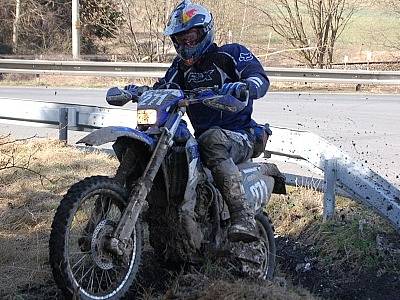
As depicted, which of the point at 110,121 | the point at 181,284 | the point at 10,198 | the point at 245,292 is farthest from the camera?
the point at 110,121

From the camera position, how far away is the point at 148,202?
485cm

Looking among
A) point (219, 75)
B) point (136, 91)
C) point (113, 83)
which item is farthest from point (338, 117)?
point (136, 91)

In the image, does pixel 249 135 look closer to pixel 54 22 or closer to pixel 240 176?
pixel 240 176

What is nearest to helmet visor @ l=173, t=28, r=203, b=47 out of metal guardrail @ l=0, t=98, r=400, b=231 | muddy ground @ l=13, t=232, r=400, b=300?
muddy ground @ l=13, t=232, r=400, b=300

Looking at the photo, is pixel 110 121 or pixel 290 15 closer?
pixel 110 121

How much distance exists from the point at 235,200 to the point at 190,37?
114 centimetres

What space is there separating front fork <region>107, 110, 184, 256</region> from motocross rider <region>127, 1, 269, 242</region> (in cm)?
36

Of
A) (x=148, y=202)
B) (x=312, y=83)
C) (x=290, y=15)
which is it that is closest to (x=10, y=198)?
(x=148, y=202)

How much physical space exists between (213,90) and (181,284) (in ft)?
4.08

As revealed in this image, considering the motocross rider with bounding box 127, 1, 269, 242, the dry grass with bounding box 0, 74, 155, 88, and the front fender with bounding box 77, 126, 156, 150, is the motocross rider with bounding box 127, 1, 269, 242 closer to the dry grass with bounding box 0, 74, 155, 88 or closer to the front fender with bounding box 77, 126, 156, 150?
the front fender with bounding box 77, 126, 156, 150

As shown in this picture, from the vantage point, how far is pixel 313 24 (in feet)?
86.4

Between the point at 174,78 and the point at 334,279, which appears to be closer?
the point at 174,78

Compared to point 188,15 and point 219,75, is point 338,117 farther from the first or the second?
point 188,15

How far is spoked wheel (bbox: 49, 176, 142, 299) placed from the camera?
4.11 meters
